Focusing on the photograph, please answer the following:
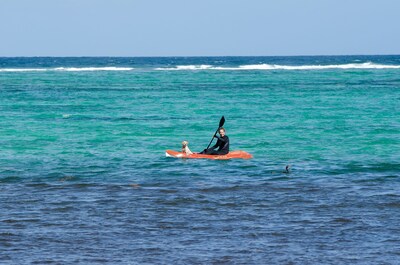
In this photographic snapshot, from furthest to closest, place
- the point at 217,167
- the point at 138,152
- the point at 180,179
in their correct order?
1. the point at 138,152
2. the point at 217,167
3. the point at 180,179

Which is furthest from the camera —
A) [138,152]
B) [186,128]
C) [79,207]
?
[186,128]

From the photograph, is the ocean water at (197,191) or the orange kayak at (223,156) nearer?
the ocean water at (197,191)

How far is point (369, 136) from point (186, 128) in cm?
797

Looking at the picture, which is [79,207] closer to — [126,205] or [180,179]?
[126,205]

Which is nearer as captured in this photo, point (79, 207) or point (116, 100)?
point (79, 207)

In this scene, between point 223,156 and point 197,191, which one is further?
point 223,156

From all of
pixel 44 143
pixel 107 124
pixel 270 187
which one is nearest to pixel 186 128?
pixel 107 124

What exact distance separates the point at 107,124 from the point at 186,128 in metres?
4.11

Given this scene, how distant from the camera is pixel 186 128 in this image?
108ft

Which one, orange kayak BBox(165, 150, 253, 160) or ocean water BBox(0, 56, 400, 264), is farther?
orange kayak BBox(165, 150, 253, 160)

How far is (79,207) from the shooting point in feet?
51.9

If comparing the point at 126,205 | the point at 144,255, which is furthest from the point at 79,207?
the point at 144,255

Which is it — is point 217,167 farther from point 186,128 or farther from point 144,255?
point 186,128

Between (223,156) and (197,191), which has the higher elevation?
(197,191)
